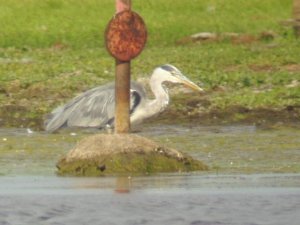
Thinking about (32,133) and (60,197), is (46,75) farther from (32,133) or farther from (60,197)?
(60,197)

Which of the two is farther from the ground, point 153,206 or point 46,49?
point 46,49

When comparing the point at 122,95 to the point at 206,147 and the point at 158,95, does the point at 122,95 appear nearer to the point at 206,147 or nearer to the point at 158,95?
the point at 206,147

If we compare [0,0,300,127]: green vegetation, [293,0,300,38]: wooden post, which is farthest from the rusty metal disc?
[293,0,300,38]: wooden post

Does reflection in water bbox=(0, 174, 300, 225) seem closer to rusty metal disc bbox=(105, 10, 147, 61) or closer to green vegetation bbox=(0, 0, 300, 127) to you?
rusty metal disc bbox=(105, 10, 147, 61)

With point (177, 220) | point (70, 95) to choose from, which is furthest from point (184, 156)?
point (70, 95)

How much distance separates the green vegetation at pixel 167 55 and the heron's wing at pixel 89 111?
1.36m

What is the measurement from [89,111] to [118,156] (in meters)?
3.67

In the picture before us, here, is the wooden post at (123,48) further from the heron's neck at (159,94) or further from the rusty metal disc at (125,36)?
the heron's neck at (159,94)

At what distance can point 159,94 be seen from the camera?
594 inches

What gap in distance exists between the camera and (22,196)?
1045 centimetres

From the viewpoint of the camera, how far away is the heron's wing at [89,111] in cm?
1527

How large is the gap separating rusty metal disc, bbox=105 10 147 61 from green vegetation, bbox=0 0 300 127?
4153 mm

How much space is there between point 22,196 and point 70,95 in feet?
25.5

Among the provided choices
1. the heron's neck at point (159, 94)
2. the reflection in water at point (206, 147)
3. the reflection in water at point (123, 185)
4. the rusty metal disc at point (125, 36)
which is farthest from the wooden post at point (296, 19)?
the reflection in water at point (123, 185)
